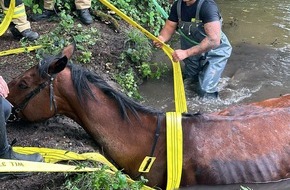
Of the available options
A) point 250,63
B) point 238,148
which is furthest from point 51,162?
point 250,63

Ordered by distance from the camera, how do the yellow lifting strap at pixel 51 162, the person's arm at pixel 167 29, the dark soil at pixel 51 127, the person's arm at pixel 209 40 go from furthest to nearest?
1. the person's arm at pixel 167 29
2. the person's arm at pixel 209 40
3. the dark soil at pixel 51 127
4. the yellow lifting strap at pixel 51 162

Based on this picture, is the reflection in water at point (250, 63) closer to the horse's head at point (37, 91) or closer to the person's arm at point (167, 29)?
the person's arm at point (167, 29)

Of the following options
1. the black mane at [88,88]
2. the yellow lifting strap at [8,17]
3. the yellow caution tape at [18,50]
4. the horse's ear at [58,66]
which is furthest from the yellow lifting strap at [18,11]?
the horse's ear at [58,66]

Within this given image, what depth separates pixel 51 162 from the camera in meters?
4.32

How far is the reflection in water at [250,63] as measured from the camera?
23.1 ft

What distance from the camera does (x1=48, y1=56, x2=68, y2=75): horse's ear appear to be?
14.5ft

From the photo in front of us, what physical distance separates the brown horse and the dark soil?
25 centimetres

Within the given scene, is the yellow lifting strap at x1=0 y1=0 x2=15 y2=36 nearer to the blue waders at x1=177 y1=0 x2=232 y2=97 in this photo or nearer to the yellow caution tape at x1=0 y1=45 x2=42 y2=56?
the yellow caution tape at x1=0 y1=45 x2=42 y2=56

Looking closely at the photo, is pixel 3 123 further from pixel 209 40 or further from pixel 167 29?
pixel 167 29

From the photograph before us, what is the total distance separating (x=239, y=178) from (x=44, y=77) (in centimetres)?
205

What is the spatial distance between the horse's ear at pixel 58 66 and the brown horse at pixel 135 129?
0.02 metres

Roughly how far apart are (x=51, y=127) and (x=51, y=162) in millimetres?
922

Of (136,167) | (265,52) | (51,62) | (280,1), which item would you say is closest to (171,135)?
(136,167)

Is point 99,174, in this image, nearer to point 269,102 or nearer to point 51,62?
point 51,62
